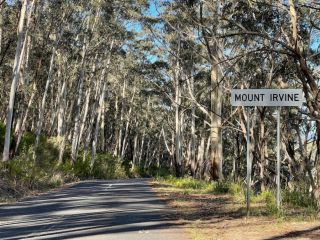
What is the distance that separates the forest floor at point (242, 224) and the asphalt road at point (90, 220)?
1.37 feet

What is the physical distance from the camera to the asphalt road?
8852mm

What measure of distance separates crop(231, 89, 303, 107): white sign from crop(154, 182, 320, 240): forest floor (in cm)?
232

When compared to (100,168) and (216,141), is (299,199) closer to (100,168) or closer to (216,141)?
(216,141)

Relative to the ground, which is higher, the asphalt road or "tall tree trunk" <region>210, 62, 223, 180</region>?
"tall tree trunk" <region>210, 62, 223, 180</region>

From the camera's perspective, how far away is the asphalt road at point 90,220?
8852 mm

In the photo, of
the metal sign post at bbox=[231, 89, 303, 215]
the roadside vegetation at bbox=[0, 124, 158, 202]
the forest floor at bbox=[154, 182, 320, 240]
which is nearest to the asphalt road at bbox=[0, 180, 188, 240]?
the forest floor at bbox=[154, 182, 320, 240]

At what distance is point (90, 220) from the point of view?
431 inches

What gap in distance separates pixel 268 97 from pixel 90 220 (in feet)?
15.5

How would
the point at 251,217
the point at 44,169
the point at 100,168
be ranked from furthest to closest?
the point at 100,168, the point at 44,169, the point at 251,217

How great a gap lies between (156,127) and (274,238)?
61.0 m

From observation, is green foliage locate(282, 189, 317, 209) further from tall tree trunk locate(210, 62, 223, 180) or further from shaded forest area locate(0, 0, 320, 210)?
tall tree trunk locate(210, 62, 223, 180)

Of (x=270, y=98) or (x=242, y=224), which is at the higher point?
(x=270, y=98)

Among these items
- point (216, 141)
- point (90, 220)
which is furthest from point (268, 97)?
point (216, 141)

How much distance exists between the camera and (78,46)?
38875 mm
